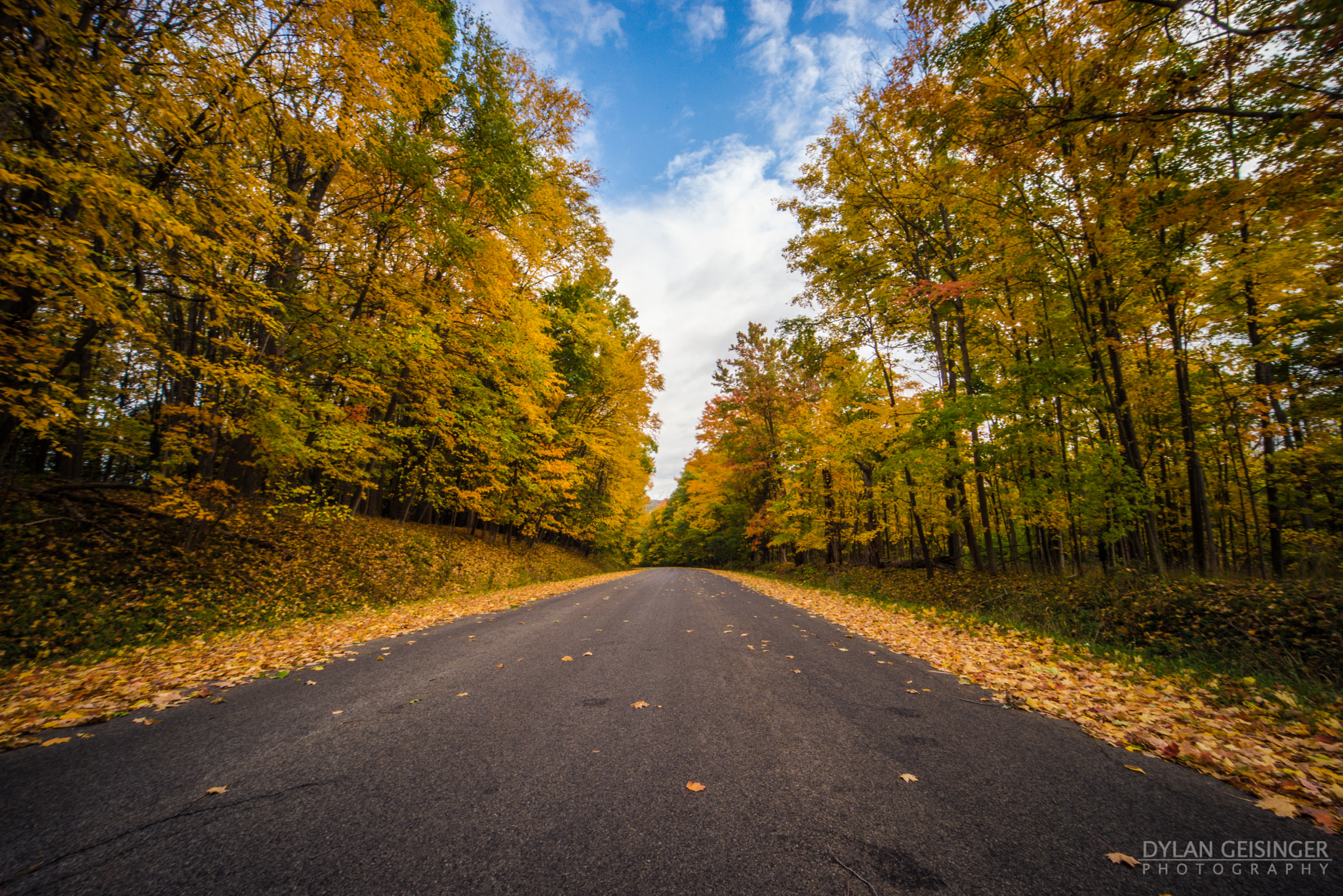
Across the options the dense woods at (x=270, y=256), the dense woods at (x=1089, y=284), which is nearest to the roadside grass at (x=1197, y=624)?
the dense woods at (x=1089, y=284)

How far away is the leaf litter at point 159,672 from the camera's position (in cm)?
330

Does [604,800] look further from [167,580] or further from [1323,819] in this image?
[167,580]

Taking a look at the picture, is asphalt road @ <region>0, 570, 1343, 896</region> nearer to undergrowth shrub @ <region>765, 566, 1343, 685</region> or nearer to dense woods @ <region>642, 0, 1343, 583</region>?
undergrowth shrub @ <region>765, 566, 1343, 685</region>

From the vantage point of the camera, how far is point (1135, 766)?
2932 millimetres

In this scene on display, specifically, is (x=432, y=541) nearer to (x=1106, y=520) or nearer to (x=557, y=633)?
(x=557, y=633)

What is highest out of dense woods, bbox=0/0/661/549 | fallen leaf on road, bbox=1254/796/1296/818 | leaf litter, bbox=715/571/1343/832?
dense woods, bbox=0/0/661/549

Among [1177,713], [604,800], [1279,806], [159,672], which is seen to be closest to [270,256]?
[159,672]

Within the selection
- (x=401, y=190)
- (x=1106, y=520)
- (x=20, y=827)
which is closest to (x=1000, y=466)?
(x=1106, y=520)

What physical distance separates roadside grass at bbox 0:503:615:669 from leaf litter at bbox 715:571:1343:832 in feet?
31.8

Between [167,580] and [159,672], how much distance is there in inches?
132

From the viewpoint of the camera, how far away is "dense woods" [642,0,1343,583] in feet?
16.6

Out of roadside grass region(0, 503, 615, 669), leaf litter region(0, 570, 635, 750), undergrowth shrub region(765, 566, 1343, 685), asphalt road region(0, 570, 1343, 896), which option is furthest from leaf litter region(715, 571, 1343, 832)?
roadside grass region(0, 503, 615, 669)

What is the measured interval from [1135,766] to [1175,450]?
46.9ft

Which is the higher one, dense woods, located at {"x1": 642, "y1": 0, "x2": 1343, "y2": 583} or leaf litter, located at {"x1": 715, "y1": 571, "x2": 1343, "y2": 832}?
dense woods, located at {"x1": 642, "y1": 0, "x2": 1343, "y2": 583}
